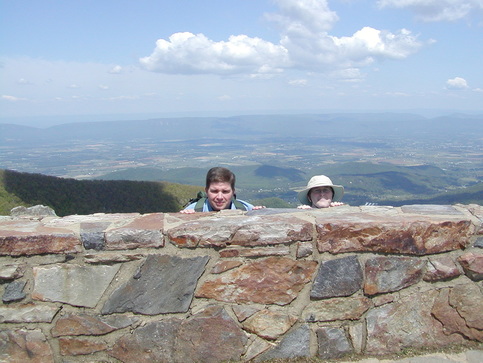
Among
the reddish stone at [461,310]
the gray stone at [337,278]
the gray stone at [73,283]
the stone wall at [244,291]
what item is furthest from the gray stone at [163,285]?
the reddish stone at [461,310]

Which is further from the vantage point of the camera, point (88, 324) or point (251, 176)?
point (251, 176)

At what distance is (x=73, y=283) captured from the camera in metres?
2.45

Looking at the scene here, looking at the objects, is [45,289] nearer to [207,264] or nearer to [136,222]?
[136,222]

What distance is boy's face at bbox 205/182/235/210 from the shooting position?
11.5 ft

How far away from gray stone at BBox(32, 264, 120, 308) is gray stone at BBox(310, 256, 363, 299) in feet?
3.90

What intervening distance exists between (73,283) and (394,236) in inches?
74.6

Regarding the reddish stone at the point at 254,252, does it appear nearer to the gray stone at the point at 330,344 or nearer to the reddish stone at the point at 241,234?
the reddish stone at the point at 241,234

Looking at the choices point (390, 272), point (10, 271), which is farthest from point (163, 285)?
point (390, 272)

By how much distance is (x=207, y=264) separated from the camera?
250 cm

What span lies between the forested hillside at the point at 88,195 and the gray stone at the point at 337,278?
11.9 m

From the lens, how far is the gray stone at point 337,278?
8.19ft

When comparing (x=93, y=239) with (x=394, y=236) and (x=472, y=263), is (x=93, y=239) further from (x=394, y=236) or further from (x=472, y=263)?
(x=472, y=263)

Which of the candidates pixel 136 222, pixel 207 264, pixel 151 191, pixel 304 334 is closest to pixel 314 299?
pixel 304 334

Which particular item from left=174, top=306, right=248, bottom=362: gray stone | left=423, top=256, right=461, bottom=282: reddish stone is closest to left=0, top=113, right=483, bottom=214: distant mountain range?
left=174, top=306, right=248, bottom=362: gray stone
